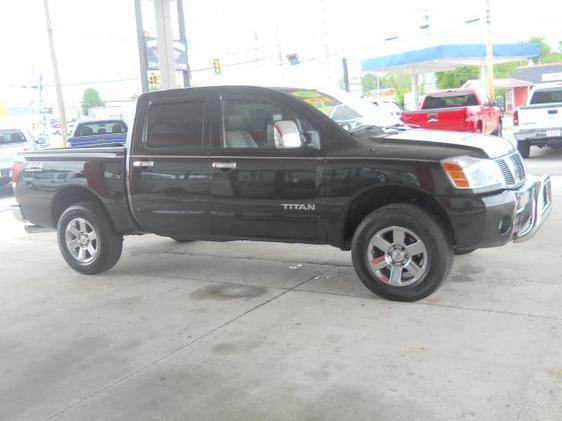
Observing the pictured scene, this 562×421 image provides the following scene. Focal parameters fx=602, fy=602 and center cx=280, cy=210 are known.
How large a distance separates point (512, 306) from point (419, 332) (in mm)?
928

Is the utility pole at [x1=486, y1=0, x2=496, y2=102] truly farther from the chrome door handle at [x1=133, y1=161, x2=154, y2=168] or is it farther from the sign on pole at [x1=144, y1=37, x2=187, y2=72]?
the chrome door handle at [x1=133, y1=161, x2=154, y2=168]

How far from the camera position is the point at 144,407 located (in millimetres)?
3529

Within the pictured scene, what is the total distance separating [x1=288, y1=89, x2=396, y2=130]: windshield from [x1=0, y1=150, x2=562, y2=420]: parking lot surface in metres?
1.50

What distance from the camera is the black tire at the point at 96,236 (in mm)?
6430

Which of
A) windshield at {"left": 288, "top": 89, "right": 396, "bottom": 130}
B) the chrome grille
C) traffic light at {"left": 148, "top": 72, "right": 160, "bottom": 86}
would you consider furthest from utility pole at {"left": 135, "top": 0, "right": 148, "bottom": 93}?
the chrome grille

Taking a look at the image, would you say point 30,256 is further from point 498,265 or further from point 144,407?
point 498,265

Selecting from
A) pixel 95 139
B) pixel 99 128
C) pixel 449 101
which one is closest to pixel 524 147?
pixel 449 101

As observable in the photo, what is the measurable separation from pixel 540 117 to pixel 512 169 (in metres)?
10.00

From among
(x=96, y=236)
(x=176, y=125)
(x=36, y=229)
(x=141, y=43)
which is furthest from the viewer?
(x=141, y=43)

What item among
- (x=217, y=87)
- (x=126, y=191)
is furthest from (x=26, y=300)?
(x=217, y=87)

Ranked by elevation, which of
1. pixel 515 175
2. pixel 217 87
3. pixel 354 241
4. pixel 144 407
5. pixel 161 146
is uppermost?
pixel 217 87

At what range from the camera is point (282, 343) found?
434cm

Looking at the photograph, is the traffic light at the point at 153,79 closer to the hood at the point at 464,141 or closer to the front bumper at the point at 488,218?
the hood at the point at 464,141

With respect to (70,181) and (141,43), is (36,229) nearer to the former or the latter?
(70,181)
